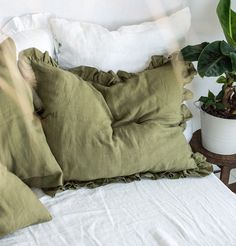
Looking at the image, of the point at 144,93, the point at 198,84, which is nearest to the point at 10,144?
the point at 144,93

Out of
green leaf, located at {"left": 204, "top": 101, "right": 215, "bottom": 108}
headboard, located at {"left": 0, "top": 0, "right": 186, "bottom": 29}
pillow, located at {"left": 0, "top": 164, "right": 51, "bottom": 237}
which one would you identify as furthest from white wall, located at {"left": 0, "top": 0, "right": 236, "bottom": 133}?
pillow, located at {"left": 0, "top": 164, "right": 51, "bottom": 237}

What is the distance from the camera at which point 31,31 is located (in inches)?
53.2

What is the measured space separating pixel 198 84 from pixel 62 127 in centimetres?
83

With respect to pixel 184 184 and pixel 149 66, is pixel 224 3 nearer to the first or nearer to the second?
pixel 149 66

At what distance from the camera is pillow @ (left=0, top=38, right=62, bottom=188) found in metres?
1.16

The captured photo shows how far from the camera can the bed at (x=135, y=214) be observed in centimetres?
109

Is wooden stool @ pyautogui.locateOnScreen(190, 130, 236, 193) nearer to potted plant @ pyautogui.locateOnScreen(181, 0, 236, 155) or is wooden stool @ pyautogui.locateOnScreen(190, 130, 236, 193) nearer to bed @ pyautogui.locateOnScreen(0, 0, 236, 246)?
potted plant @ pyautogui.locateOnScreen(181, 0, 236, 155)

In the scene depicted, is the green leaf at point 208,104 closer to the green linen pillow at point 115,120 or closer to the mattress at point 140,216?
the green linen pillow at point 115,120

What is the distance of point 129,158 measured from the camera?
1.28 m

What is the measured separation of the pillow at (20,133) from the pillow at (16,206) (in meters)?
0.05

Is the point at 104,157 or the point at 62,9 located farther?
the point at 62,9

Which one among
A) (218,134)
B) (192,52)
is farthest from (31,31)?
(218,134)

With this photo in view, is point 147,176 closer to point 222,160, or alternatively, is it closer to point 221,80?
point 222,160

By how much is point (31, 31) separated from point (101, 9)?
328mm
